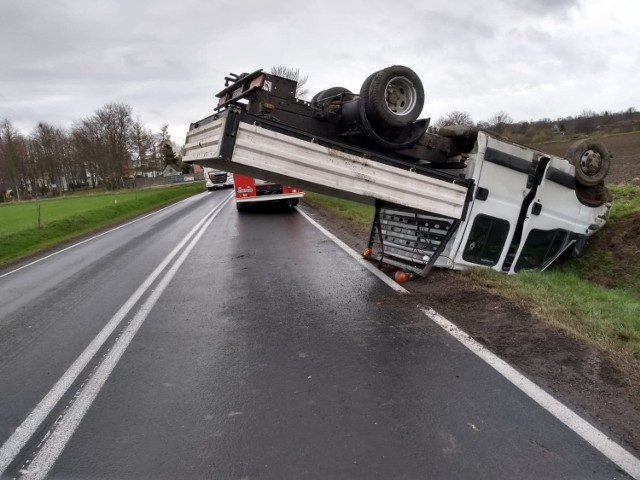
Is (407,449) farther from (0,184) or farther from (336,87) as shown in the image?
(0,184)

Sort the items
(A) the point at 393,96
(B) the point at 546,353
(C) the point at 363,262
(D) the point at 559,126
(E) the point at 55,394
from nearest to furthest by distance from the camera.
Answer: (E) the point at 55,394 < (B) the point at 546,353 < (A) the point at 393,96 < (C) the point at 363,262 < (D) the point at 559,126

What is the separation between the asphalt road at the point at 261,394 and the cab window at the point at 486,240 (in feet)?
4.30

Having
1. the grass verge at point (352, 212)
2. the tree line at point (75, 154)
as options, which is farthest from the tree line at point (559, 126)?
the tree line at point (75, 154)

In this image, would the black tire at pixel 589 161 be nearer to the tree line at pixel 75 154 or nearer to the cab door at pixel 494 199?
the cab door at pixel 494 199

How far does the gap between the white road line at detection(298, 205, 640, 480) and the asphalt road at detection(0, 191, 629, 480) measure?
0.22 feet

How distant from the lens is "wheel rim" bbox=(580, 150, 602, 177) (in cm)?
685

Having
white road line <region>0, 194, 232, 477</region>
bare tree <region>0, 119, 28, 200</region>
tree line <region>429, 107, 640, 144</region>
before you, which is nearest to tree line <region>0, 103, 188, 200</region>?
bare tree <region>0, 119, 28, 200</region>

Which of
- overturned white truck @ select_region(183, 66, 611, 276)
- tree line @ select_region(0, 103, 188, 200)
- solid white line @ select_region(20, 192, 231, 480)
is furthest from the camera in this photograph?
tree line @ select_region(0, 103, 188, 200)

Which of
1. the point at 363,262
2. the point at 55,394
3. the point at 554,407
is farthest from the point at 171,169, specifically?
the point at 554,407

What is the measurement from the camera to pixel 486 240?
6562 millimetres

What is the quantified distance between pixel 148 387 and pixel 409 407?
2.17m

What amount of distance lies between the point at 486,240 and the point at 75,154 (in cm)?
8314

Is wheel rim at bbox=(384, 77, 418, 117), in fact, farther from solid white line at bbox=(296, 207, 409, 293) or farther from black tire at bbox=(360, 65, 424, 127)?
solid white line at bbox=(296, 207, 409, 293)

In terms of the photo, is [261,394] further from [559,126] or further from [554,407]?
[559,126]
